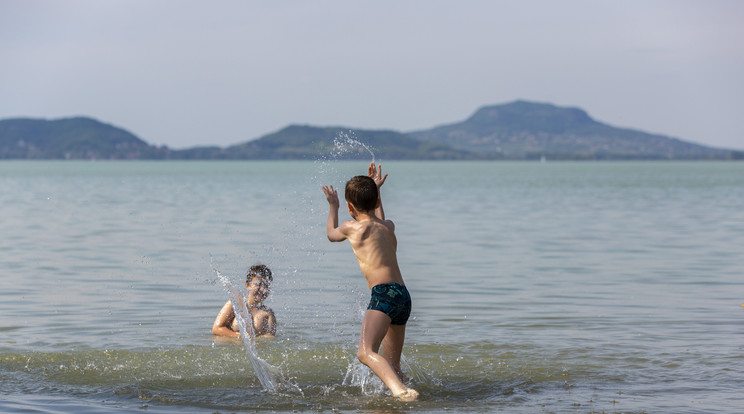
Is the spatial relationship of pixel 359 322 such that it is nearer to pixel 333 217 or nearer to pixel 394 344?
pixel 394 344

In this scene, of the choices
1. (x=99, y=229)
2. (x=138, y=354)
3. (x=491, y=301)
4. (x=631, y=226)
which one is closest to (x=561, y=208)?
(x=631, y=226)

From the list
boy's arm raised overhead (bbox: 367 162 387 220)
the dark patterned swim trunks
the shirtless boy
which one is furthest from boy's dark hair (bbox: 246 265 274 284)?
the dark patterned swim trunks

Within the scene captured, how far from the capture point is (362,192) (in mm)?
8211

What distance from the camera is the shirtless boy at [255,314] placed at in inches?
467

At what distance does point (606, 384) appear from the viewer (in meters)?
9.29

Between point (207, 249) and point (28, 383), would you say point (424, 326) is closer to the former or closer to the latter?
point (28, 383)

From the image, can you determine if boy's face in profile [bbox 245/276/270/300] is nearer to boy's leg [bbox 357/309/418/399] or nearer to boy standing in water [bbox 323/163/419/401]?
boy standing in water [bbox 323/163/419/401]

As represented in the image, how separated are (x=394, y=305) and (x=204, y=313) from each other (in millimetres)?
6405

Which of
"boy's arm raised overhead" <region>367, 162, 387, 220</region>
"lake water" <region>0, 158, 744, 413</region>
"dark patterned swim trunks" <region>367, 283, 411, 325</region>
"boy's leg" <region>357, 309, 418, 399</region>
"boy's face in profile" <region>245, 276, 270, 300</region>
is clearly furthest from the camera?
"boy's face in profile" <region>245, 276, 270, 300</region>

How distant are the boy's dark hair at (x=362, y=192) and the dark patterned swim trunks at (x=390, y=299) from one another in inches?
28.0

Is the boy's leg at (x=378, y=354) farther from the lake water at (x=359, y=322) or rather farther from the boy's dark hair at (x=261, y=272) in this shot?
the boy's dark hair at (x=261, y=272)

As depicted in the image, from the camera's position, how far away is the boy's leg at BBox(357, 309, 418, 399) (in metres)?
8.01

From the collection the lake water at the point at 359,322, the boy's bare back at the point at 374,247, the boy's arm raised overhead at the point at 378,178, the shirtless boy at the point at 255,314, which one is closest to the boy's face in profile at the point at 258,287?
the shirtless boy at the point at 255,314

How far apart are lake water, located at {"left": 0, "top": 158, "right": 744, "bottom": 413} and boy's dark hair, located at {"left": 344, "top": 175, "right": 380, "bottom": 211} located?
1780mm
